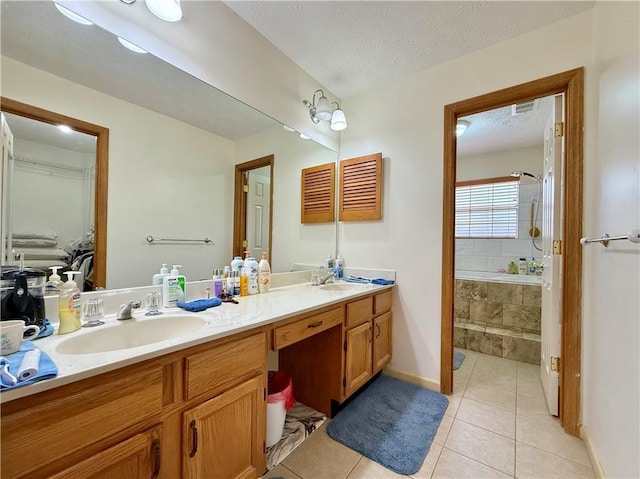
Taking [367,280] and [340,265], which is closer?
[367,280]

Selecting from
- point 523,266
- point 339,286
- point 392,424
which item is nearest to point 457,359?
point 392,424

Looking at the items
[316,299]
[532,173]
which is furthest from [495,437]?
[532,173]

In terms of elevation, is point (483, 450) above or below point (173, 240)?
below

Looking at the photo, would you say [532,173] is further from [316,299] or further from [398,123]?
[316,299]

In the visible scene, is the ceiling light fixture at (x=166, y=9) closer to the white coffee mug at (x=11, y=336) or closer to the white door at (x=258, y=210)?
the white door at (x=258, y=210)

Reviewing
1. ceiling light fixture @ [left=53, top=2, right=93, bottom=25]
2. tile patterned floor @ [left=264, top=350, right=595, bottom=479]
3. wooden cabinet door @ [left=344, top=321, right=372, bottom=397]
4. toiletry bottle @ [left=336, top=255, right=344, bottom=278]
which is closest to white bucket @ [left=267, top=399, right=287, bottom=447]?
tile patterned floor @ [left=264, top=350, right=595, bottom=479]

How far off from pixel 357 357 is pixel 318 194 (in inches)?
52.7

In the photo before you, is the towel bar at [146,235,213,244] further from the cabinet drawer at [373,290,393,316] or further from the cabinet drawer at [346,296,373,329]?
the cabinet drawer at [373,290,393,316]

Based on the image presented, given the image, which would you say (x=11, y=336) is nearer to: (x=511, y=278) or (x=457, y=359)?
(x=457, y=359)

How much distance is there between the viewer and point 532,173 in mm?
3459

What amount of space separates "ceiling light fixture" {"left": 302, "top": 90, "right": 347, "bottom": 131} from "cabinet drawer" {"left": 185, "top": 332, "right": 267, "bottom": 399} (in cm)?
172

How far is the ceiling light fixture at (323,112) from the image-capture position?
212 centimetres

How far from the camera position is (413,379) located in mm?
2109

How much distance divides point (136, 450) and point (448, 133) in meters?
2.34
